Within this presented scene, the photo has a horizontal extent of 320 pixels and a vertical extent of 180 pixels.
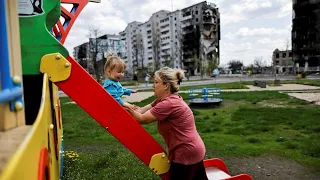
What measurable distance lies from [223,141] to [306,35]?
5668 centimetres

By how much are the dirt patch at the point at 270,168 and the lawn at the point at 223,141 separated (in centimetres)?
20

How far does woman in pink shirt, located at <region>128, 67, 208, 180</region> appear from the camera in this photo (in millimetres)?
2463

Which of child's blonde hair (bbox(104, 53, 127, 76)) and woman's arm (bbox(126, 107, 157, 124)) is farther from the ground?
child's blonde hair (bbox(104, 53, 127, 76))

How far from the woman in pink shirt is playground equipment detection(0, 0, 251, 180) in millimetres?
120

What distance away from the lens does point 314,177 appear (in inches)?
177

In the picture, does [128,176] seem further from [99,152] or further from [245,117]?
[245,117]

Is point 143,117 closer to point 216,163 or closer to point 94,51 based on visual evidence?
point 216,163

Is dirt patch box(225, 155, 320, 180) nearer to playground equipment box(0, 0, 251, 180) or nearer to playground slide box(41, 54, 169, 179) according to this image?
playground equipment box(0, 0, 251, 180)

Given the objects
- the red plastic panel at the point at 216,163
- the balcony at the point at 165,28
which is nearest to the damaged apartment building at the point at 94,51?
the balcony at the point at 165,28

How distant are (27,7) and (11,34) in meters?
0.45

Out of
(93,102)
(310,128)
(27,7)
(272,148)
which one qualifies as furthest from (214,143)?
(27,7)

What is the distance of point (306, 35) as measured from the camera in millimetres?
55844

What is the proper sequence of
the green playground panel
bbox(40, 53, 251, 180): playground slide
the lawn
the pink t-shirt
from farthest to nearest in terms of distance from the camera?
the lawn, the pink t-shirt, bbox(40, 53, 251, 180): playground slide, the green playground panel

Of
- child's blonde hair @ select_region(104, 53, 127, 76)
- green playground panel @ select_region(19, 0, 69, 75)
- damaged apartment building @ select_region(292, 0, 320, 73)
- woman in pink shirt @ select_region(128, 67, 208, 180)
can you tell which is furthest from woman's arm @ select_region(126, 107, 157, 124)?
damaged apartment building @ select_region(292, 0, 320, 73)
